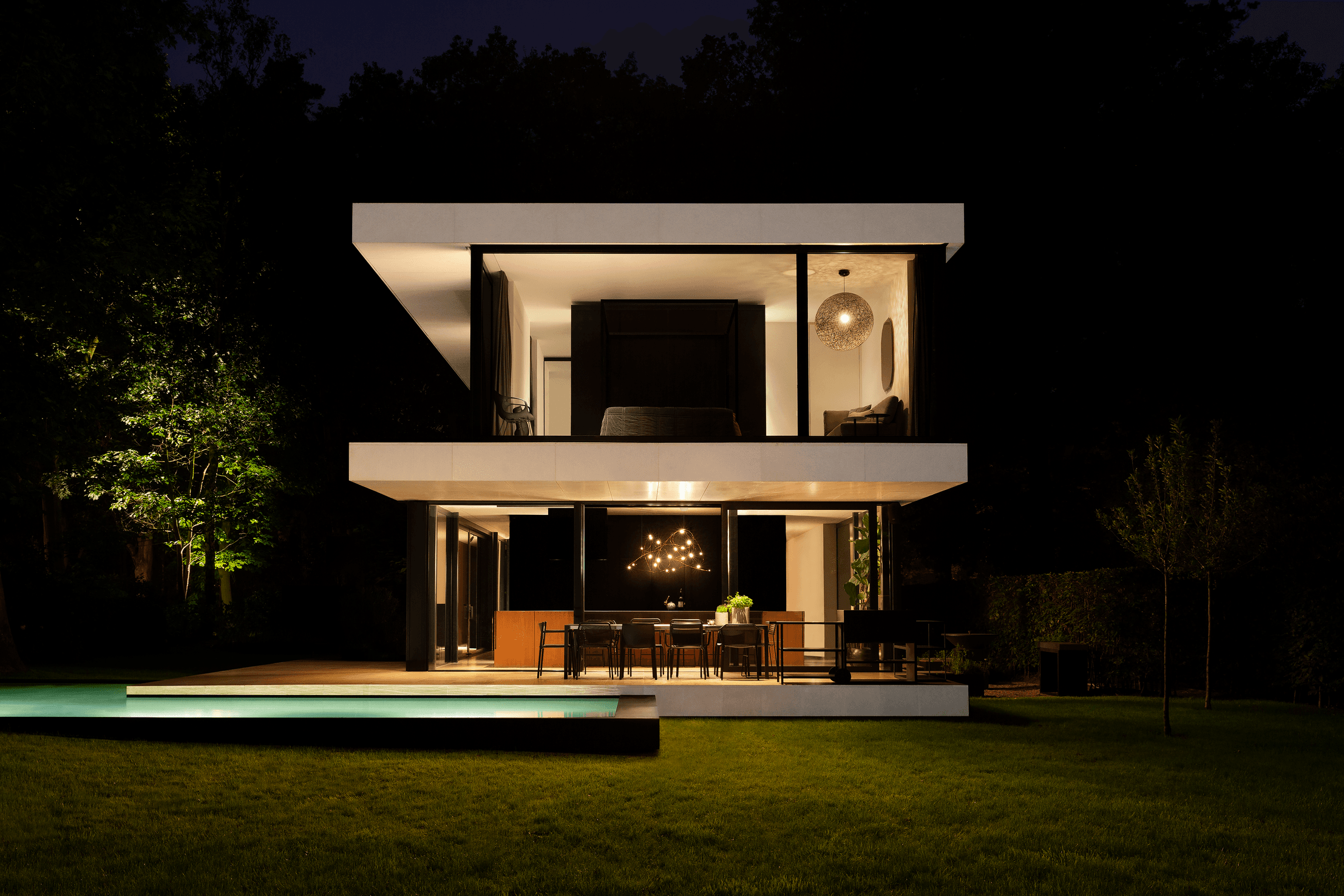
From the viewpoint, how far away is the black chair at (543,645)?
514 inches

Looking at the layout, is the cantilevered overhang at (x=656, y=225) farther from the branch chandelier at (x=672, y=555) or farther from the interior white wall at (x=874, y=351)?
the branch chandelier at (x=672, y=555)

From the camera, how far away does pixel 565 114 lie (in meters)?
25.3

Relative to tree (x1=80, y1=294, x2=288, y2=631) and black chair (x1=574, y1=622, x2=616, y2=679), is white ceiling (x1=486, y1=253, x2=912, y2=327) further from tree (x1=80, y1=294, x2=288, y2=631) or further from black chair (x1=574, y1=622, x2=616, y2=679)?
tree (x1=80, y1=294, x2=288, y2=631)

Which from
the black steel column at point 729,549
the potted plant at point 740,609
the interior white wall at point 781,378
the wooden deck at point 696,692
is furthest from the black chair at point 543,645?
the interior white wall at point 781,378

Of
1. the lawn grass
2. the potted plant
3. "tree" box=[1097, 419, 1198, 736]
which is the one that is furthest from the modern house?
the lawn grass

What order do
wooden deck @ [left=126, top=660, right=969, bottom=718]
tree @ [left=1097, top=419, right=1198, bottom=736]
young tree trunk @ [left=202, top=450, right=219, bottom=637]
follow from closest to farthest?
tree @ [left=1097, top=419, right=1198, bottom=736] → wooden deck @ [left=126, top=660, right=969, bottom=718] → young tree trunk @ [left=202, top=450, right=219, bottom=637]

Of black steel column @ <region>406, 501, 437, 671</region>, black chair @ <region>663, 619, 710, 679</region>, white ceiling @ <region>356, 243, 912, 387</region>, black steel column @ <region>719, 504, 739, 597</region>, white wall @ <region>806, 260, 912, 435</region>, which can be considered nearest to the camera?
black chair @ <region>663, 619, 710, 679</region>

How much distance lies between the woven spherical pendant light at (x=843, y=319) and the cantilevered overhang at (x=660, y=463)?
2.33 metres

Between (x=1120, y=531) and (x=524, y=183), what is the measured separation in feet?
53.0

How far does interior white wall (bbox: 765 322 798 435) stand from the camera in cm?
1708

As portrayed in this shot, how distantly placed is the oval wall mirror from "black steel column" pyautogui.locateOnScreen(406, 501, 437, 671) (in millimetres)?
6282

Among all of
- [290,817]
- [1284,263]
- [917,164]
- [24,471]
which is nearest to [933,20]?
[917,164]

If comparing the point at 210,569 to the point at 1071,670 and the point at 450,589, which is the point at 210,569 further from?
the point at 1071,670

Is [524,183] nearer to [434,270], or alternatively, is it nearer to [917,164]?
[917,164]
